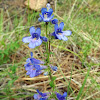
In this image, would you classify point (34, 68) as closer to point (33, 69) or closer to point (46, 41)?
point (33, 69)

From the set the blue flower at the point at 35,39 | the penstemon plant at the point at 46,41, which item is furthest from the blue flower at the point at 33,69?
the blue flower at the point at 35,39

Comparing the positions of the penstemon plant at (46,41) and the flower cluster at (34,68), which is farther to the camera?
the flower cluster at (34,68)

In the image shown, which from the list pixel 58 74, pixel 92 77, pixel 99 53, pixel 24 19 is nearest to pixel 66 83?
pixel 58 74

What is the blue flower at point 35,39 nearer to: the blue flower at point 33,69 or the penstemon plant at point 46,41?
the penstemon plant at point 46,41

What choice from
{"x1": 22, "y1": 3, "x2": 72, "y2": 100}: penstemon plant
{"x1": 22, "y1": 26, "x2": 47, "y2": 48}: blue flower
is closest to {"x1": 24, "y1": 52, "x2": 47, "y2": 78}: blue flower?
{"x1": 22, "y1": 3, "x2": 72, "y2": 100}: penstemon plant

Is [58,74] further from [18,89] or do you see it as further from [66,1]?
[66,1]

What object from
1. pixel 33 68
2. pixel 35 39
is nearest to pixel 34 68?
pixel 33 68

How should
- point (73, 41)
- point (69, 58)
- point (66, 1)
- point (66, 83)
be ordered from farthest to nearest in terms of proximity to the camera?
→ point (66, 1), point (73, 41), point (69, 58), point (66, 83)

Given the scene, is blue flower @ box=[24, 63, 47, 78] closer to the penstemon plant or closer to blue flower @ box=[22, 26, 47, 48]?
the penstemon plant

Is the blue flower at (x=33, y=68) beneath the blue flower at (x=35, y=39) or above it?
beneath

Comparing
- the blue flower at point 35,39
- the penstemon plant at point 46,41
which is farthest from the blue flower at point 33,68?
the blue flower at point 35,39

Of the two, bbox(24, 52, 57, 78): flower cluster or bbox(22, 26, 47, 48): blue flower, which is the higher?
bbox(22, 26, 47, 48): blue flower
